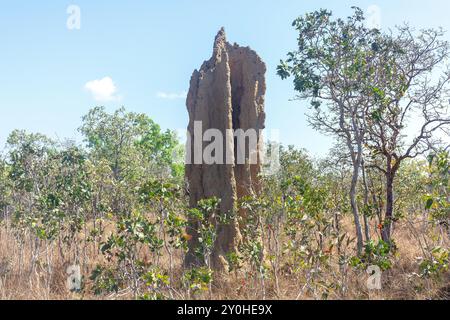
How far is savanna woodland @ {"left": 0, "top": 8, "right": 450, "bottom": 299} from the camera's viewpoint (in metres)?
7.35

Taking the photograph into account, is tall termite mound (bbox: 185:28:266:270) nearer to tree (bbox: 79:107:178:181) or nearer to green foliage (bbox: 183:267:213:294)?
green foliage (bbox: 183:267:213:294)

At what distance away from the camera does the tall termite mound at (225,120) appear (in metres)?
9.59

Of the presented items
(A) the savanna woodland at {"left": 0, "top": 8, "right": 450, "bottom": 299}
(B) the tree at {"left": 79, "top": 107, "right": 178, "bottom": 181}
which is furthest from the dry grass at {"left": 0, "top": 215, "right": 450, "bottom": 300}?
(B) the tree at {"left": 79, "top": 107, "right": 178, "bottom": 181}

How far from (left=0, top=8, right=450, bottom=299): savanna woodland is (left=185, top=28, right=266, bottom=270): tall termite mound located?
0.33 m

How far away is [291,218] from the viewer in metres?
8.07

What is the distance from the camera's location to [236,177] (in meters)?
10.1

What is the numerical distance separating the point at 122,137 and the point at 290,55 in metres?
25.8

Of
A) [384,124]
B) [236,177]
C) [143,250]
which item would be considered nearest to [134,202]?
[143,250]

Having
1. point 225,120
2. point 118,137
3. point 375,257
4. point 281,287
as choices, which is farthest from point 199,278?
point 118,137

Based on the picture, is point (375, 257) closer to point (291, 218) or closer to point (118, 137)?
point (291, 218)

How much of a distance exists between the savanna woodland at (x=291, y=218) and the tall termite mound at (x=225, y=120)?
33 cm

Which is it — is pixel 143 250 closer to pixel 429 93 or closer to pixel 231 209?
pixel 231 209
